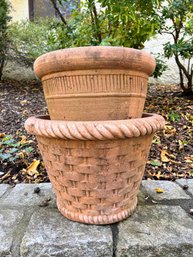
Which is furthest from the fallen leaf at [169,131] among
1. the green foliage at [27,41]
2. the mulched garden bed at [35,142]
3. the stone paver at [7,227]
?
the green foliage at [27,41]

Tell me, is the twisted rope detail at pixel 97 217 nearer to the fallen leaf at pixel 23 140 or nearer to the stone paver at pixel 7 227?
the stone paver at pixel 7 227

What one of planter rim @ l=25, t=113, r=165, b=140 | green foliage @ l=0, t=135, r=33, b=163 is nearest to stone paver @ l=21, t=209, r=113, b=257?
planter rim @ l=25, t=113, r=165, b=140

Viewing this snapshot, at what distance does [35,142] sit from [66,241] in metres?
1.09

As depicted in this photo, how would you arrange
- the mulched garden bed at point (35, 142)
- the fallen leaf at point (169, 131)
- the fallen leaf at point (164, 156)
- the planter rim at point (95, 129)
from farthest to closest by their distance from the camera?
the fallen leaf at point (169, 131) < the fallen leaf at point (164, 156) < the mulched garden bed at point (35, 142) < the planter rim at point (95, 129)

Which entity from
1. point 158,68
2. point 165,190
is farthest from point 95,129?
point 158,68

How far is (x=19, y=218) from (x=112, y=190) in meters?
0.39

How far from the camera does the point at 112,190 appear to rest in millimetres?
847

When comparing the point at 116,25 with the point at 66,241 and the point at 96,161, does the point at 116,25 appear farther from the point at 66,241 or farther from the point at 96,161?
the point at 66,241

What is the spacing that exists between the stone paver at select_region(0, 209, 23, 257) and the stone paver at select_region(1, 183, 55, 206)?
0.08m

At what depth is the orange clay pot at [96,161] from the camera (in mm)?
735

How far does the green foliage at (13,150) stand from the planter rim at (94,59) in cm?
87

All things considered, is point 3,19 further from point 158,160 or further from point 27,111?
point 158,160

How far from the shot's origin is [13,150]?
1506 millimetres

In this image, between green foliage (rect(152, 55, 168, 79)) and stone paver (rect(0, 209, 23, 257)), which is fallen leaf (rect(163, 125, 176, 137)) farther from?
stone paver (rect(0, 209, 23, 257))
